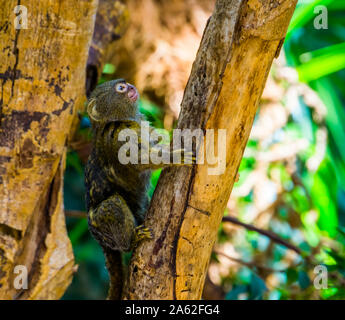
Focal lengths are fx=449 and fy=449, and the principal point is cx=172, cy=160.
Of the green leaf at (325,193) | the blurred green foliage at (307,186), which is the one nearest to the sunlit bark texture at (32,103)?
the blurred green foliage at (307,186)

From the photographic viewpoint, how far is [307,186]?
3824 mm

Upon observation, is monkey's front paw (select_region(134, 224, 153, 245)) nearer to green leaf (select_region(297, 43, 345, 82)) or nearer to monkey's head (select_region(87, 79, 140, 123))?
monkey's head (select_region(87, 79, 140, 123))

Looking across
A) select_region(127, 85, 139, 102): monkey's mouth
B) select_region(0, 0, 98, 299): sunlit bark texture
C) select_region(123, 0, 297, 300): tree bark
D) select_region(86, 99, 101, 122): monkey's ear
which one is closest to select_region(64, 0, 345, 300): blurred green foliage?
select_region(127, 85, 139, 102): monkey's mouth

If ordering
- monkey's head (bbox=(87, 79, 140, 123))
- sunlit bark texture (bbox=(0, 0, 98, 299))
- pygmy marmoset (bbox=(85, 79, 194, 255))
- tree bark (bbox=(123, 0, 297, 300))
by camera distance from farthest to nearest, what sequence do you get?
monkey's head (bbox=(87, 79, 140, 123))
pygmy marmoset (bbox=(85, 79, 194, 255))
sunlit bark texture (bbox=(0, 0, 98, 299))
tree bark (bbox=(123, 0, 297, 300))

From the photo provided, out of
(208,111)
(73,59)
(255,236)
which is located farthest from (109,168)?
(255,236)

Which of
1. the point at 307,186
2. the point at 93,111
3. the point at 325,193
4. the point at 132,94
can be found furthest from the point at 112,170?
the point at 307,186

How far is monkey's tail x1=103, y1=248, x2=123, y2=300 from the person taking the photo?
2.48 metres

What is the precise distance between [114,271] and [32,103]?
1.02 m

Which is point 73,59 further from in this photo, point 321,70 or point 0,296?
point 321,70

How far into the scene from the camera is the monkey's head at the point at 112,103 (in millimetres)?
2604

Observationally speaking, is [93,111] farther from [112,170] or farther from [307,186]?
[307,186]

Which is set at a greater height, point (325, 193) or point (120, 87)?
point (120, 87)

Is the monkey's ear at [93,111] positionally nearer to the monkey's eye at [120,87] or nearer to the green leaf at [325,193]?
the monkey's eye at [120,87]

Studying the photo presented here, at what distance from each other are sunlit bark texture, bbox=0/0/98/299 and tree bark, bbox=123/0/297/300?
27.0 inches
